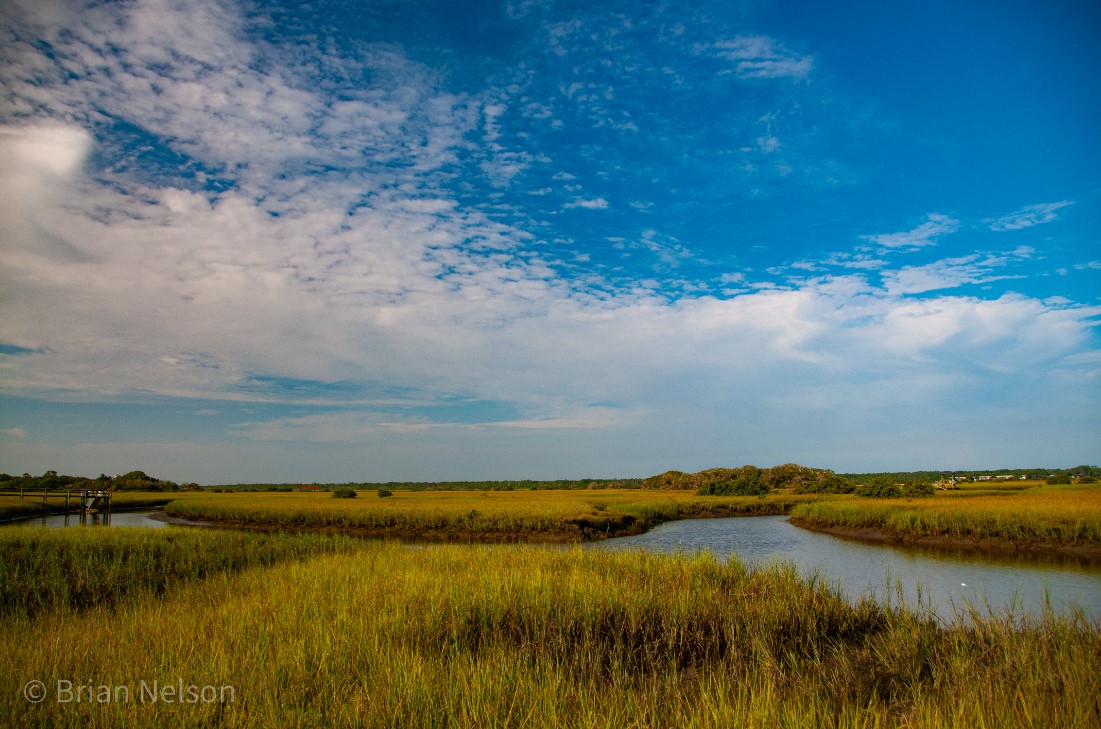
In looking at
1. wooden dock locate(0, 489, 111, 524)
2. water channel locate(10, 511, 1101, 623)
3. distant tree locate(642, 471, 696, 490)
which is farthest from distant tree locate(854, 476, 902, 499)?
wooden dock locate(0, 489, 111, 524)

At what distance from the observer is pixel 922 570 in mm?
17406

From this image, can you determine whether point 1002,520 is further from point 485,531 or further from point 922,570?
point 485,531

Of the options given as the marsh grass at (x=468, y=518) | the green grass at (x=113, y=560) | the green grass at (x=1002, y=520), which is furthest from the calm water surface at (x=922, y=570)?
the green grass at (x=113, y=560)

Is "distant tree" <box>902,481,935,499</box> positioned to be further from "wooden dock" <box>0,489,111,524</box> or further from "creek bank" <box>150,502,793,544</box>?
"wooden dock" <box>0,489,111,524</box>

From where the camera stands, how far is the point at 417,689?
522 centimetres

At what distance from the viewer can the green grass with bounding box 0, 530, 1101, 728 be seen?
479 centimetres

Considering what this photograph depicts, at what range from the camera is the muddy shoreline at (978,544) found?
19781 mm

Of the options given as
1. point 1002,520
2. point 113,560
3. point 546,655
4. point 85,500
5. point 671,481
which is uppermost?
point 546,655

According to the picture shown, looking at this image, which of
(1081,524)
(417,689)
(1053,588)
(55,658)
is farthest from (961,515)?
(55,658)

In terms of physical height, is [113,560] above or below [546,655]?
below

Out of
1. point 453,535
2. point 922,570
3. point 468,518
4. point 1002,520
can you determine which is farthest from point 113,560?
point 1002,520

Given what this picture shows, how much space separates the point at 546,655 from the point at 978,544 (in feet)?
A: 77.4

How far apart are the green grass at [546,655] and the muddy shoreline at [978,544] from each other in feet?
54.8

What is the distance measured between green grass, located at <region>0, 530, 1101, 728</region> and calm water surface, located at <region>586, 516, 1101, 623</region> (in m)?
1.26
